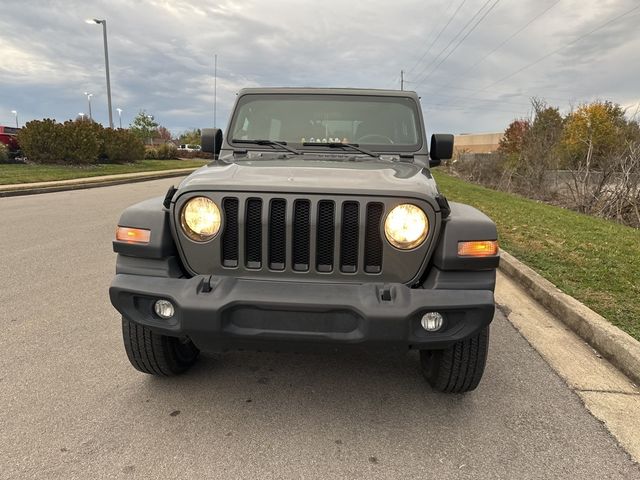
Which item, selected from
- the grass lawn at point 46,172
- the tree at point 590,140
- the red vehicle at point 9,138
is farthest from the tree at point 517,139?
the red vehicle at point 9,138

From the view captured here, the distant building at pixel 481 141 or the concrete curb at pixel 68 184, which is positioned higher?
the distant building at pixel 481 141

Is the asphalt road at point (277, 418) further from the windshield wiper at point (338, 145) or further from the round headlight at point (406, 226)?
the windshield wiper at point (338, 145)

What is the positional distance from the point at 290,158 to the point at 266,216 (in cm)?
105

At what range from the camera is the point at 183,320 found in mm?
2277

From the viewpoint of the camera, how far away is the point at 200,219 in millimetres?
2465

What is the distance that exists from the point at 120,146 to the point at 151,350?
82.0ft

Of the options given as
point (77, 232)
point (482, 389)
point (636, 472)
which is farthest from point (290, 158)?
point (77, 232)

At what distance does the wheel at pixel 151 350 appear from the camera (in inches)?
108

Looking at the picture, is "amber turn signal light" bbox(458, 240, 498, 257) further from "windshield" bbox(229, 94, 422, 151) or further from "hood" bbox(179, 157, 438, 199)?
"windshield" bbox(229, 94, 422, 151)

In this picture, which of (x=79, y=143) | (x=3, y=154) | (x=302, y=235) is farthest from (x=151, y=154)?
(x=302, y=235)

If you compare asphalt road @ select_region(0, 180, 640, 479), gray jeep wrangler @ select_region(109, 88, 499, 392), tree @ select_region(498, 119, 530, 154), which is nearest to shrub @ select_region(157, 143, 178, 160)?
tree @ select_region(498, 119, 530, 154)

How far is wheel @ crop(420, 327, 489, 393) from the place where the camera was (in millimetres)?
2627

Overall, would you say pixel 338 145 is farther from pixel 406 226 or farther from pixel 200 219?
pixel 200 219

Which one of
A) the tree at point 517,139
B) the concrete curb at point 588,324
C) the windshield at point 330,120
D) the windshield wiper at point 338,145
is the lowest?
the concrete curb at point 588,324
